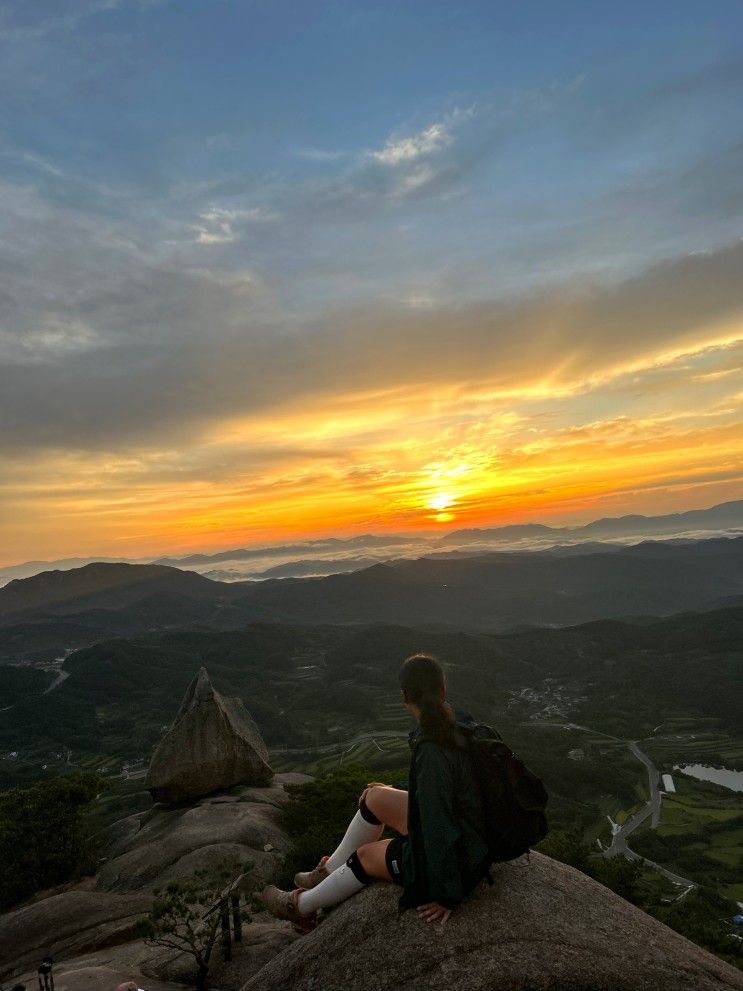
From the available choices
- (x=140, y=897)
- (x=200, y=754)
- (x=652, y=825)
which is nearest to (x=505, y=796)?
(x=140, y=897)

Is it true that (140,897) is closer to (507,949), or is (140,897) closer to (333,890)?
(333,890)

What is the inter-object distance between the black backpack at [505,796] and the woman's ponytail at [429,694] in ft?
1.51

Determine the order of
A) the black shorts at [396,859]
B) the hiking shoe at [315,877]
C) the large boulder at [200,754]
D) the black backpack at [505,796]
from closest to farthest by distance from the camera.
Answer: the black backpack at [505,796], the black shorts at [396,859], the hiking shoe at [315,877], the large boulder at [200,754]

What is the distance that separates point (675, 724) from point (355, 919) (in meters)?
206

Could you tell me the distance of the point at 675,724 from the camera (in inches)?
7116

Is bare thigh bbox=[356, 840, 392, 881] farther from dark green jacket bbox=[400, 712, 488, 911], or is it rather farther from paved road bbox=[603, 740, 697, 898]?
paved road bbox=[603, 740, 697, 898]

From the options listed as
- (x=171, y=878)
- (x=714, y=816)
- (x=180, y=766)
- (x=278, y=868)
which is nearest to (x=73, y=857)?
(x=180, y=766)

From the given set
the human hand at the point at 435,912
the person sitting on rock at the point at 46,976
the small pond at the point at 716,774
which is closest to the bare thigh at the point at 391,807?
the human hand at the point at 435,912

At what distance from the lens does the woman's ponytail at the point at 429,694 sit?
7648 mm

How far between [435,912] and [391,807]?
136cm

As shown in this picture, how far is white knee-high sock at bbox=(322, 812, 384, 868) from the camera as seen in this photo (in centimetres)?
884

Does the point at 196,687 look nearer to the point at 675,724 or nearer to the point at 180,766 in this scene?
the point at 180,766

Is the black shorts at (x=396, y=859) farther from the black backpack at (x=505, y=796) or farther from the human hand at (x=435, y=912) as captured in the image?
the black backpack at (x=505, y=796)

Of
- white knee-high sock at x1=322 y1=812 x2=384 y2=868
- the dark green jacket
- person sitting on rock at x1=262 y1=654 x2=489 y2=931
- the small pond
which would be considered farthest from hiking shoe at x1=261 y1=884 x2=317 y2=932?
the small pond
